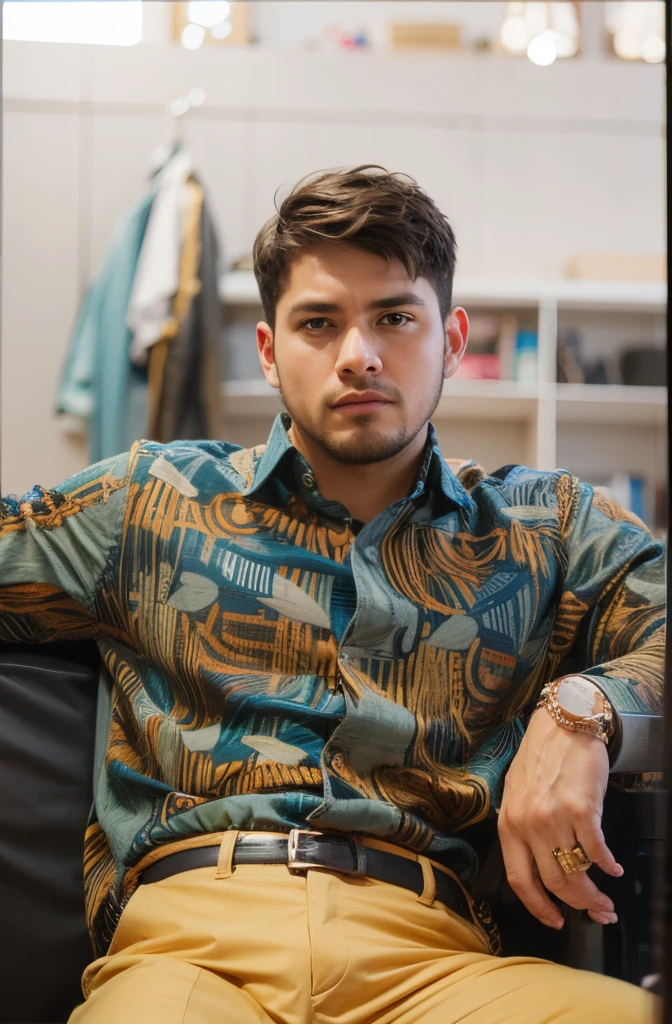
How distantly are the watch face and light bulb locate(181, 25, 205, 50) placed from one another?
133 inches

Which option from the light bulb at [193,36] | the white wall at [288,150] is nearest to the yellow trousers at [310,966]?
the white wall at [288,150]

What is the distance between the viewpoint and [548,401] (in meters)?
3.64

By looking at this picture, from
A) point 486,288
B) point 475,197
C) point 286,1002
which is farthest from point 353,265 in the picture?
point 475,197

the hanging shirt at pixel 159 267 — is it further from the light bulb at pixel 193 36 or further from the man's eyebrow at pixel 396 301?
the man's eyebrow at pixel 396 301

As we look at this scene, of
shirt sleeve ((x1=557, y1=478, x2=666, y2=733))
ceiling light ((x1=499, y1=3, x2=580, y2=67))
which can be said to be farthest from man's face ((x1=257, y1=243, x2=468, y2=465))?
ceiling light ((x1=499, y1=3, x2=580, y2=67))

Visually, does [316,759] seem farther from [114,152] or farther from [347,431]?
[114,152]

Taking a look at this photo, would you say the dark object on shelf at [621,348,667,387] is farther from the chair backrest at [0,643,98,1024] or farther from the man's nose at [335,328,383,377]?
the chair backrest at [0,643,98,1024]

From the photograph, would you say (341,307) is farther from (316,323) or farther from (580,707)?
Result: (580,707)

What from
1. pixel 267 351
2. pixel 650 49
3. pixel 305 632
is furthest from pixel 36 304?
pixel 305 632

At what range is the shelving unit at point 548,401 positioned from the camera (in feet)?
11.9

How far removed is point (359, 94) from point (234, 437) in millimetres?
1291

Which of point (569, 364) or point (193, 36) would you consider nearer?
point (569, 364)

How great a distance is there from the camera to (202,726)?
45.6 inches

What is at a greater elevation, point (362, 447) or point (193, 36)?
point (193, 36)
